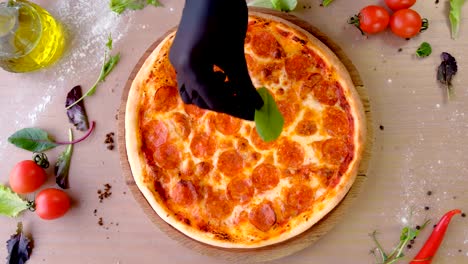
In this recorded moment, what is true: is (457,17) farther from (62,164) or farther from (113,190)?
(62,164)

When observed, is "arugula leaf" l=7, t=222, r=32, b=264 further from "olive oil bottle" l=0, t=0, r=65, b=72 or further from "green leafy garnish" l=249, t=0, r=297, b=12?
"green leafy garnish" l=249, t=0, r=297, b=12

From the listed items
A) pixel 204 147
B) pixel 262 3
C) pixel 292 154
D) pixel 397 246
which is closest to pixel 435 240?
pixel 397 246

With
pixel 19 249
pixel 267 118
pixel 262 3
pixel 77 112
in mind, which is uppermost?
pixel 262 3

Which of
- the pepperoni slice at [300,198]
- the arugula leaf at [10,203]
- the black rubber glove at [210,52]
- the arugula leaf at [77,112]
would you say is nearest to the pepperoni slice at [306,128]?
the pepperoni slice at [300,198]

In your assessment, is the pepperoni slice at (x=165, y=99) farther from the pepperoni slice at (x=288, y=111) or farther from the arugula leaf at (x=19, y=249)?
the arugula leaf at (x=19, y=249)

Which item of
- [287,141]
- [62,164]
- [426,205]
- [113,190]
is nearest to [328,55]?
[287,141]

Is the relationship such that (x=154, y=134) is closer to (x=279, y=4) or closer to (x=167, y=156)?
(x=167, y=156)
